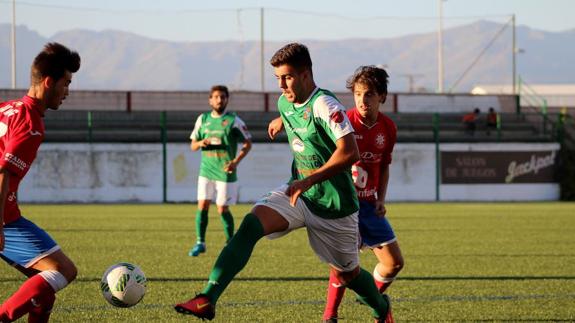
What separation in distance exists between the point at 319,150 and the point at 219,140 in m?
7.29

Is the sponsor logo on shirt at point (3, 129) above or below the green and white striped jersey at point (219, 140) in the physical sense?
above

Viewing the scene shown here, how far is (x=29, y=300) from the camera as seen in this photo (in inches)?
217

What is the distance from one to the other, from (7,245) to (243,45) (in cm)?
3302

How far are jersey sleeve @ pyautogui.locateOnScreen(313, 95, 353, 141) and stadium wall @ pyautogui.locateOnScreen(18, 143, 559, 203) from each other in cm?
2125

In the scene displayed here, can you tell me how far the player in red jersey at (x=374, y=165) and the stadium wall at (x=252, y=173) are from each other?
65.2 ft

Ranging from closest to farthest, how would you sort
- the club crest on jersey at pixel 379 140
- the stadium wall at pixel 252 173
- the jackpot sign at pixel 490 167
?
the club crest on jersey at pixel 379 140
the stadium wall at pixel 252 173
the jackpot sign at pixel 490 167

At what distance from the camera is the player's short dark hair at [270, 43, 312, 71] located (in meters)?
5.75

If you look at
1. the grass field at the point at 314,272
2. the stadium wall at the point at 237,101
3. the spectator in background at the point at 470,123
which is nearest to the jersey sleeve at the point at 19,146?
the grass field at the point at 314,272

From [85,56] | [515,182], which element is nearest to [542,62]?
[85,56]

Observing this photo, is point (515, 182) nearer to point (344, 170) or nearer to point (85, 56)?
point (344, 170)

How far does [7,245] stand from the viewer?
5.64 metres

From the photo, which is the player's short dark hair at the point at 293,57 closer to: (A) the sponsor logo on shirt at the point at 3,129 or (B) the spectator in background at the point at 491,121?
(A) the sponsor logo on shirt at the point at 3,129

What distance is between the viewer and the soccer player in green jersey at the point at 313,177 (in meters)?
5.64

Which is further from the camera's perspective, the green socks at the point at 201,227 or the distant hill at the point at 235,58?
the distant hill at the point at 235,58
